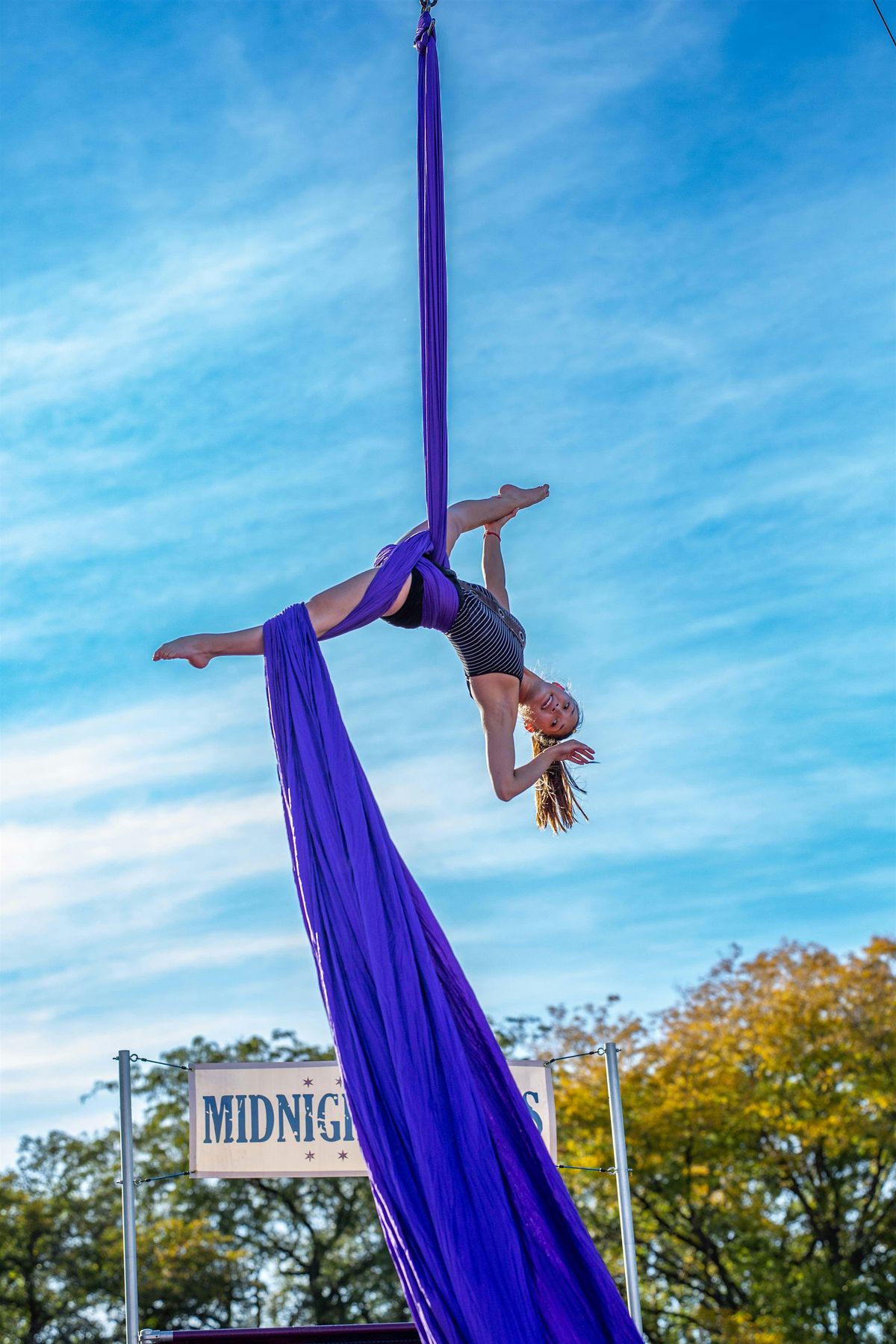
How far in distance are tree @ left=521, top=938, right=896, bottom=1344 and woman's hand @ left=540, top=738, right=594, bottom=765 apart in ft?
26.5

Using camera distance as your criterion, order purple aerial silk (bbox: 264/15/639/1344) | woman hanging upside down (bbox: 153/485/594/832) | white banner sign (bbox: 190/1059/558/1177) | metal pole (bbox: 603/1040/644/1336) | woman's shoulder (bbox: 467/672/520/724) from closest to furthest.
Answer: purple aerial silk (bbox: 264/15/639/1344) → woman hanging upside down (bbox: 153/485/594/832) → woman's shoulder (bbox: 467/672/520/724) → metal pole (bbox: 603/1040/644/1336) → white banner sign (bbox: 190/1059/558/1177)

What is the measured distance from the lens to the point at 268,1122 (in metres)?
4.75

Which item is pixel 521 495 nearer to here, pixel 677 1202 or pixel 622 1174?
pixel 622 1174

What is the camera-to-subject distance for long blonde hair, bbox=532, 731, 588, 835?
4277 mm

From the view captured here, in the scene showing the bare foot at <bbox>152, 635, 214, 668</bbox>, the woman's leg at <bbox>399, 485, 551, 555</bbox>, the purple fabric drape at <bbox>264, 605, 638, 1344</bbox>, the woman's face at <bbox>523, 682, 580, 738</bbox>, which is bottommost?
the purple fabric drape at <bbox>264, 605, 638, 1344</bbox>

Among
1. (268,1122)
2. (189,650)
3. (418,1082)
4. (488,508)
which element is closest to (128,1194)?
(268,1122)

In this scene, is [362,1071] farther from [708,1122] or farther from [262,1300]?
[262,1300]

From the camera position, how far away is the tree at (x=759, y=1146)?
1123 cm

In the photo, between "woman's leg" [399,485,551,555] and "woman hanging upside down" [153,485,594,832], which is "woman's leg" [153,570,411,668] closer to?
"woman hanging upside down" [153,485,594,832]

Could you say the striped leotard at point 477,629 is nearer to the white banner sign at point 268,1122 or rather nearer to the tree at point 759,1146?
the white banner sign at point 268,1122

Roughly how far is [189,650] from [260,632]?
196 millimetres

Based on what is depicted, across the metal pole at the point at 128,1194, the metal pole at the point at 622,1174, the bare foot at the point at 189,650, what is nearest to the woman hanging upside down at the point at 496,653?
the bare foot at the point at 189,650

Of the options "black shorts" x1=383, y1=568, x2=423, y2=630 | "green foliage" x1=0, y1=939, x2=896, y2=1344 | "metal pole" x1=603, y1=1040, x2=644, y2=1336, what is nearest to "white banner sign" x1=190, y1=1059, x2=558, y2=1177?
"metal pole" x1=603, y1=1040, x2=644, y2=1336

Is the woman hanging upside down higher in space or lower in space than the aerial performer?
higher
